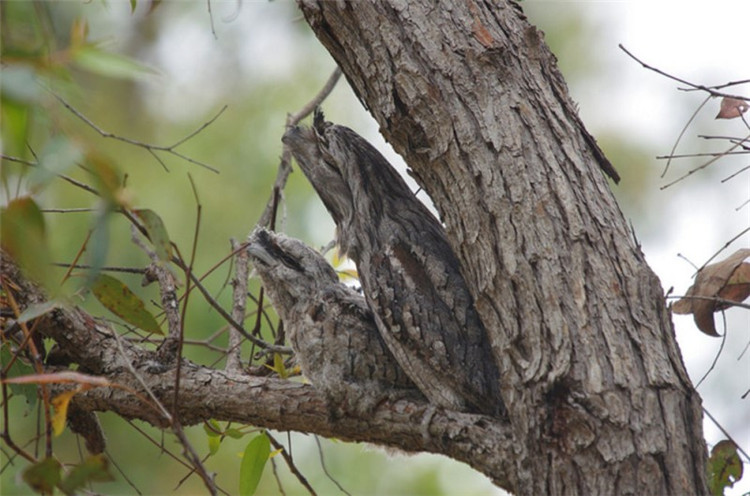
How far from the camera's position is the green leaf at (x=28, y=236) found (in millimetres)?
1035

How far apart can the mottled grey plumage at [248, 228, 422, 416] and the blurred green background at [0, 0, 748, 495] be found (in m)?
1.72

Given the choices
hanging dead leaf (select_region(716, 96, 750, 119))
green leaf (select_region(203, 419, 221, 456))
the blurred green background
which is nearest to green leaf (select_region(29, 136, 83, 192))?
green leaf (select_region(203, 419, 221, 456))

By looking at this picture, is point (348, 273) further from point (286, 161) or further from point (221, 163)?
point (221, 163)

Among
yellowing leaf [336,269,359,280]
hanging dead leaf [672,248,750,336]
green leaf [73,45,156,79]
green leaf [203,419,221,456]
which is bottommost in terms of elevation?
green leaf [203,419,221,456]

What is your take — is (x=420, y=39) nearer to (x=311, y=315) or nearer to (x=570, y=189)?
(x=570, y=189)

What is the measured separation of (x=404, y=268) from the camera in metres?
2.08

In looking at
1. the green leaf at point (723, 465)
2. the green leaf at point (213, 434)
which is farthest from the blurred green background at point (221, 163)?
the green leaf at point (723, 465)

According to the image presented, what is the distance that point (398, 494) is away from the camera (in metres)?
5.26

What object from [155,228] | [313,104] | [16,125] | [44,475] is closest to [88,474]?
[44,475]

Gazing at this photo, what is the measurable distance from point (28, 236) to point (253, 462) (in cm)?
129

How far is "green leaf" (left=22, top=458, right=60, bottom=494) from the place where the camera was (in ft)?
4.61

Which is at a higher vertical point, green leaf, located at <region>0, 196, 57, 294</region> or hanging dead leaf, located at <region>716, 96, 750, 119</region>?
hanging dead leaf, located at <region>716, 96, 750, 119</region>

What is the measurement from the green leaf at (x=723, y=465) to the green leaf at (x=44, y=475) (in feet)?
4.48

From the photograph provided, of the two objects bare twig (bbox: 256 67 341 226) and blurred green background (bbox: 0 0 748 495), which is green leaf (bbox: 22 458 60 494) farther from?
blurred green background (bbox: 0 0 748 495)
